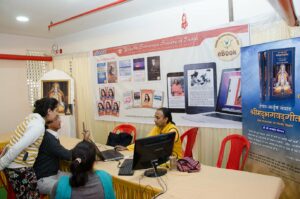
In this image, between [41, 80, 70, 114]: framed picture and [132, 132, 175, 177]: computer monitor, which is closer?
[132, 132, 175, 177]: computer monitor

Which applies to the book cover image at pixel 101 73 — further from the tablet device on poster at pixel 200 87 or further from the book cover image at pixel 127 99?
the tablet device on poster at pixel 200 87

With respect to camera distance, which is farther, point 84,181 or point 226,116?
point 226,116

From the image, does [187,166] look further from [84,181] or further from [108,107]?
[108,107]

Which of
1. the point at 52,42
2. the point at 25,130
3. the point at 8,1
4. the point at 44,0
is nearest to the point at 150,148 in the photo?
the point at 25,130

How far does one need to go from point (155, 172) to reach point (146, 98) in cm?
199

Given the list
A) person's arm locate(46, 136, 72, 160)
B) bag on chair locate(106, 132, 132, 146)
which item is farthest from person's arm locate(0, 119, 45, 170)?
bag on chair locate(106, 132, 132, 146)

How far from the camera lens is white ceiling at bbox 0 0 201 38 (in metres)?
3.33

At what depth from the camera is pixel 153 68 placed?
3883mm

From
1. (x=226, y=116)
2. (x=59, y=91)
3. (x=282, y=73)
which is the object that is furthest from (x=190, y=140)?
(x=59, y=91)

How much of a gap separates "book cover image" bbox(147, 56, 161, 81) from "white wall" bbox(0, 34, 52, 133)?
114 inches

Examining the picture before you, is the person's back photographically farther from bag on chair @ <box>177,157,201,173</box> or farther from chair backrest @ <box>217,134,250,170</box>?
chair backrest @ <box>217,134,250,170</box>

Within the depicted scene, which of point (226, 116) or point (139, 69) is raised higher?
point (139, 69)

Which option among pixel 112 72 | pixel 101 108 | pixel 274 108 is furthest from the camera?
pixel 101 108

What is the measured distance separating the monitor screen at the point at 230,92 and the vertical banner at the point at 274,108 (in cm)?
27
